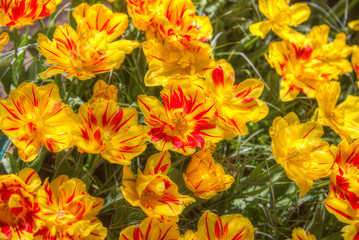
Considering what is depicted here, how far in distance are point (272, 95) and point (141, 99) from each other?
19.6 inches

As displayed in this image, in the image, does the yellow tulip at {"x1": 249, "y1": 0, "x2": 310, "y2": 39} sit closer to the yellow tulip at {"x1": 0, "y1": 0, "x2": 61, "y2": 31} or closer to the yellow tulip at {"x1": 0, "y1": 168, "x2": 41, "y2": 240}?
the yellow tulip at {"x1": 0, "y1": 0, "x2": 61, "y2": 31}

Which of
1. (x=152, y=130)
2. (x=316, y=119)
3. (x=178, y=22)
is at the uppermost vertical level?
(x=178, y=22)

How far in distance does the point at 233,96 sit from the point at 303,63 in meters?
0.29

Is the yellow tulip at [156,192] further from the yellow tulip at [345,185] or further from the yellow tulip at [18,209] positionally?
the yellow tulip at [345,185]

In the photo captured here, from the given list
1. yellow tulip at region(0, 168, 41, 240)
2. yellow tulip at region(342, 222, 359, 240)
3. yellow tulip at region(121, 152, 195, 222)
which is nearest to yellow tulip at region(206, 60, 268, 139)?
yellow tulip at region(121, 152, 195, 222)

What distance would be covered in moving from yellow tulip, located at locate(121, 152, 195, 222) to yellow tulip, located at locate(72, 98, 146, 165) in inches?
1.6

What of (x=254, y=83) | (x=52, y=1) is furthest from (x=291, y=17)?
(x=52, y=1)

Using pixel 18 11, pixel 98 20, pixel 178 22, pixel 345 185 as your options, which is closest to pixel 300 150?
pixel 345 185

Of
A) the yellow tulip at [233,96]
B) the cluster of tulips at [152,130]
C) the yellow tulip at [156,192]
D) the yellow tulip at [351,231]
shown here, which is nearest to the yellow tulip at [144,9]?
the cluster of tulips at [152,130]

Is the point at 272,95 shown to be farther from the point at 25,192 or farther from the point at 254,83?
the point at 25,192

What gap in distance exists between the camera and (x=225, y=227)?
0.76 metres

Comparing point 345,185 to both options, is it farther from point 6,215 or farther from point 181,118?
point 6,215

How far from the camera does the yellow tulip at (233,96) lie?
2.68 feet

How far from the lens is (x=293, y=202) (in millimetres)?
1029
